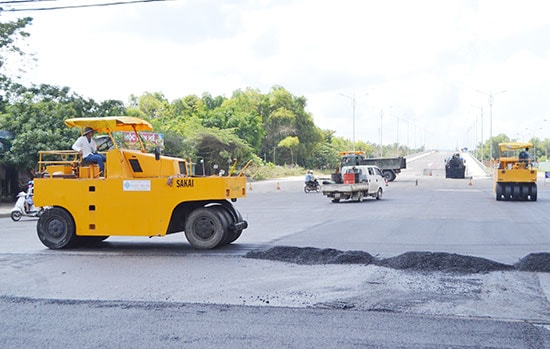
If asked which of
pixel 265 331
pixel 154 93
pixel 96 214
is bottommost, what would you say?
pixel 265 331

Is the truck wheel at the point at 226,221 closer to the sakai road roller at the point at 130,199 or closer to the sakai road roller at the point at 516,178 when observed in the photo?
the sakai road roller at the point at 130,199

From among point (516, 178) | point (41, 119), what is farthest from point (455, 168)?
point (41, 119)

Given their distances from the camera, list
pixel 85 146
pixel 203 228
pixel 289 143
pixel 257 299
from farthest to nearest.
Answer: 1. pixel 289 143
2. pixel 85 146
3. pixel 203 228
4. pixel 257 299

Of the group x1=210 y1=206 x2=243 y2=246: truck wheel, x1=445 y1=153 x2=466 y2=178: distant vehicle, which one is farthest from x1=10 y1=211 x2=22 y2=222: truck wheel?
x1=445 y1=153 x2=466 y2=178: distant vehicle

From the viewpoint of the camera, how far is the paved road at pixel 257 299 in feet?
20.7

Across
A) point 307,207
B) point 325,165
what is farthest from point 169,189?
point 325,165

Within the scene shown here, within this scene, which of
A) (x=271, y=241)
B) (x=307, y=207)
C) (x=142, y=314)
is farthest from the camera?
(x=307, y=207)

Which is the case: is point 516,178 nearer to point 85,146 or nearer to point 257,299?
point 85,146

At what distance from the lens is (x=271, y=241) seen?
46.6ft

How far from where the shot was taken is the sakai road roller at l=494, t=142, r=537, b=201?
A: 2966 centimetres

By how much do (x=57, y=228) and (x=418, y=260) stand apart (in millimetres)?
7438

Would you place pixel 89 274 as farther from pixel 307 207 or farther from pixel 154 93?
pixel 154 93

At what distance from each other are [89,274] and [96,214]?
275cm

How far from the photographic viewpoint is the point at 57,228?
1292cm
